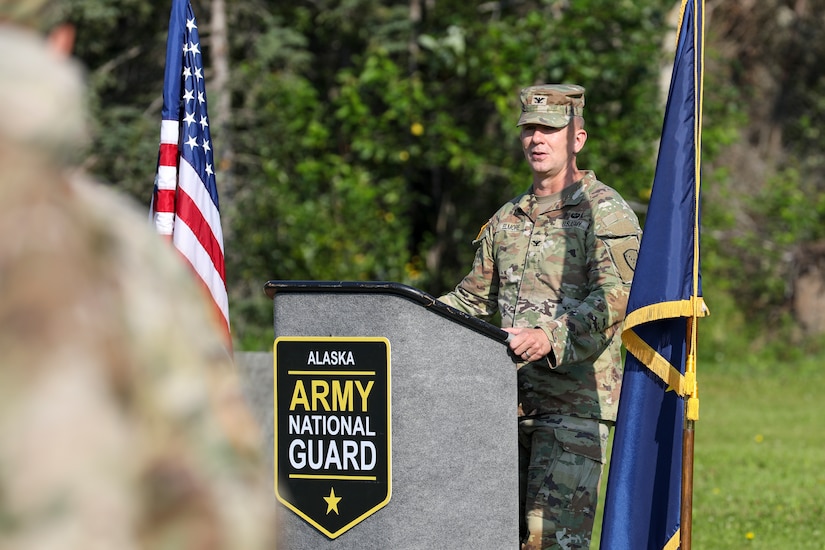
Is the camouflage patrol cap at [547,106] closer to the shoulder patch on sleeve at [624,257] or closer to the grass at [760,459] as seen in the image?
the shoulder patch on sleeve at [624,257]

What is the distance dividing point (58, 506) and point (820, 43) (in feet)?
68.7

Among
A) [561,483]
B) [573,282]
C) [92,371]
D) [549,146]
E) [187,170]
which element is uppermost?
[549,146]

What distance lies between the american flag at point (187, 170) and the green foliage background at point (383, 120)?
25.3ft

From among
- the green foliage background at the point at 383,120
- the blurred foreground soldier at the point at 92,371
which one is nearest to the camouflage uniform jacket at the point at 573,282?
the blurred foreground soldier at the point at 92,371

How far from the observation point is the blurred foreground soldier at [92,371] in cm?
109

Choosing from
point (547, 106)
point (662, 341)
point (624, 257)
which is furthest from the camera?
point (547, 106)

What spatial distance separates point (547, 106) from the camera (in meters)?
4.30

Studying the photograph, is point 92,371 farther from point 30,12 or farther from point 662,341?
Result: point 662,341

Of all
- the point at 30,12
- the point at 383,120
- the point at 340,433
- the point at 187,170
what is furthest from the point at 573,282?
the point at 383,120

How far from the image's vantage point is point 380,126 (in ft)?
46.8

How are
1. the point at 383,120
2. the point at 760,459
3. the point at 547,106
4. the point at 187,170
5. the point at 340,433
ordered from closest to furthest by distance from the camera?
the point at 340,433 → the point at 547,106 → the point at 187,170 → the point at 760,459 → the point at 383,120

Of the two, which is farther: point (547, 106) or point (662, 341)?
point (547, 106)

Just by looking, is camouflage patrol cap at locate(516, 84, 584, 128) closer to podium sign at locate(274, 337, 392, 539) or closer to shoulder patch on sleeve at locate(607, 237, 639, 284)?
shoulder patch on sleeve at locate(607, 237, 639, 284)

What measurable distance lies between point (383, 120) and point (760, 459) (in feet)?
20.7
